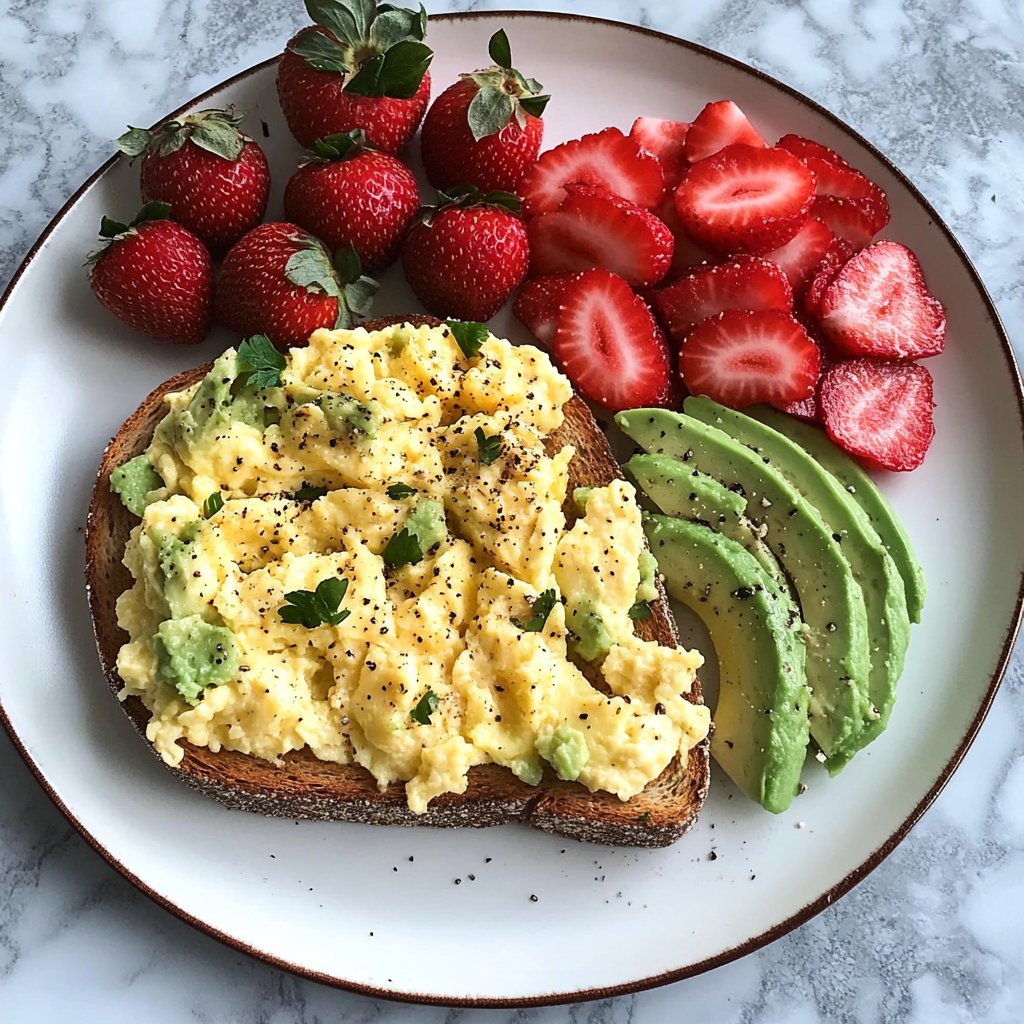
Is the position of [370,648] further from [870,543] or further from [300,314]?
[870,543]

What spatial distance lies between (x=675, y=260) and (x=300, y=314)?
1075 millimetres

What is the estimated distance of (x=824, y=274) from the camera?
3.04m

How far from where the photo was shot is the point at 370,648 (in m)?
2.41

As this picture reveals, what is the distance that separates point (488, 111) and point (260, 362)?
896 mm

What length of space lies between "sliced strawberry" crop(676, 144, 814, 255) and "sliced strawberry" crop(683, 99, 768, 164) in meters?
0.11

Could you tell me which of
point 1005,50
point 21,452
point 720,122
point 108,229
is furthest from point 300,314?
point 1005,50

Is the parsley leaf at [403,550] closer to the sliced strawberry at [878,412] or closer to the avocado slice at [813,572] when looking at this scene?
the avocado slice at [813,572]

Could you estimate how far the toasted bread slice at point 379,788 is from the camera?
261 cm

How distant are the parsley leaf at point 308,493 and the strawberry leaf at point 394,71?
1.05m

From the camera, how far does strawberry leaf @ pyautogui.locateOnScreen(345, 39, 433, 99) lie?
276 cm

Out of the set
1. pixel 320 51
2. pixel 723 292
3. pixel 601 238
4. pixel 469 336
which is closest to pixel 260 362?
pixel 469 336

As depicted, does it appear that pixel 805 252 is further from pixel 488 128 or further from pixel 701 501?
pixel 488 128

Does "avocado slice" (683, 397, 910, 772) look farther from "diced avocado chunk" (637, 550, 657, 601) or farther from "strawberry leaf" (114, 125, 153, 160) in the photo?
"strawberry leaf" (114, 125, 153, 160)

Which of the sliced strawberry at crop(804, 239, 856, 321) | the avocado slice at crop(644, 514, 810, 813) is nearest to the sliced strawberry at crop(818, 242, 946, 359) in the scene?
the sliced strawberry at crop(804, 239, 856, 321)
